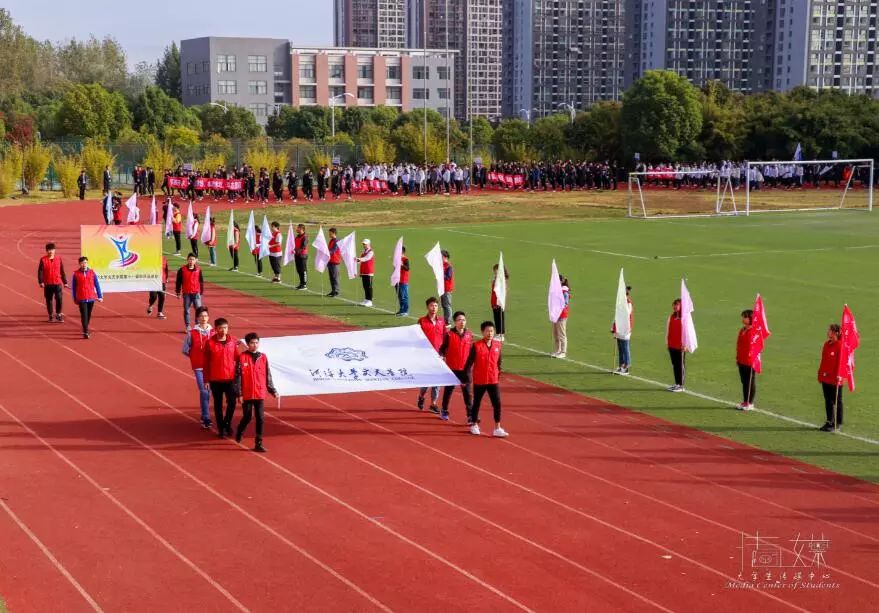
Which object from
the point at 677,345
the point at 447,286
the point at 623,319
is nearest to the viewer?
the point at 677,345

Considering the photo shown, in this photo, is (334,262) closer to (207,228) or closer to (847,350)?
(207,228)

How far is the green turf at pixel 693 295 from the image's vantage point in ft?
52.9

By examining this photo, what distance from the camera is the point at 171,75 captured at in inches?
5640

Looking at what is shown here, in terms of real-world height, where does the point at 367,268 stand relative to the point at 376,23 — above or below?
below

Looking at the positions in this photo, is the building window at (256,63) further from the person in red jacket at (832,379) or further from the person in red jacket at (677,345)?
the person in red jacket at (832,379)

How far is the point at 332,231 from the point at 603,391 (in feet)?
36.6

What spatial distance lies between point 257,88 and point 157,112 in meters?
41.8

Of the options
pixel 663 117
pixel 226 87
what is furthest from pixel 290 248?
pixel 226 87

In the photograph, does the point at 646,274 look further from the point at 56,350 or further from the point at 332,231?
the point at 56,350

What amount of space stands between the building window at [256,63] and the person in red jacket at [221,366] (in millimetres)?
121950

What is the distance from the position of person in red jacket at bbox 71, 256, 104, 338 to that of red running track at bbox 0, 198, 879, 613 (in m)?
4.00

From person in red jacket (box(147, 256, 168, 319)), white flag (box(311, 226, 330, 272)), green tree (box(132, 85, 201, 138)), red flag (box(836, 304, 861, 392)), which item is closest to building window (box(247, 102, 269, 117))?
green tree (box(132, 85, 201, 138))

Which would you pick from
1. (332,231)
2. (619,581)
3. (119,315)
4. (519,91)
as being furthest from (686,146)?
(519,91)

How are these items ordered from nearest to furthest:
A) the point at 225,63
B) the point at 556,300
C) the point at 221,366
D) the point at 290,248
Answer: the point at 221,366, the point at 556,300, the point at 290,248, the point at 225,63
